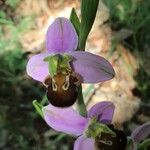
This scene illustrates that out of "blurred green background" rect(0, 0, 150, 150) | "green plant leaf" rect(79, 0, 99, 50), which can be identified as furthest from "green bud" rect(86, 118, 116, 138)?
"blurred green background" rect(0, 0, 150, 150)

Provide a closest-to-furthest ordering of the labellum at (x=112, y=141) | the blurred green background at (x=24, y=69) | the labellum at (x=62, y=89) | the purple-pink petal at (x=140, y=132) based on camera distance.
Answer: the labellum at (x=62, y=89) < the labellum at (x=112, y=141) < the purple-pink petal at (x=140, y=132) < the blurred green background at (x=24, y=69)

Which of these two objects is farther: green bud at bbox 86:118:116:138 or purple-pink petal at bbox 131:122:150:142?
purple-pink petal at bbox 131:122:150:142

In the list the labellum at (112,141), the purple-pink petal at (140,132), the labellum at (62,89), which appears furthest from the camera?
the purple-pink petal at (140,132)

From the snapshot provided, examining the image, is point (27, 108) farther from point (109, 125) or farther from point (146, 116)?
point (109, 125)

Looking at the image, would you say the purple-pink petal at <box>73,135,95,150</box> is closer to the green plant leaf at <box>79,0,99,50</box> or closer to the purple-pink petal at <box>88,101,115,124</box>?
the purple-pink petal at <box>88,101,115,124</box>

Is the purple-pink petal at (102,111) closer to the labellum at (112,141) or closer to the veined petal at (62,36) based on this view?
the labellum at (112,141)

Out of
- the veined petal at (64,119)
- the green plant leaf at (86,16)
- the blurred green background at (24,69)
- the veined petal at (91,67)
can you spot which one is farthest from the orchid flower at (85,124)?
the blurred green background at (24,69)
